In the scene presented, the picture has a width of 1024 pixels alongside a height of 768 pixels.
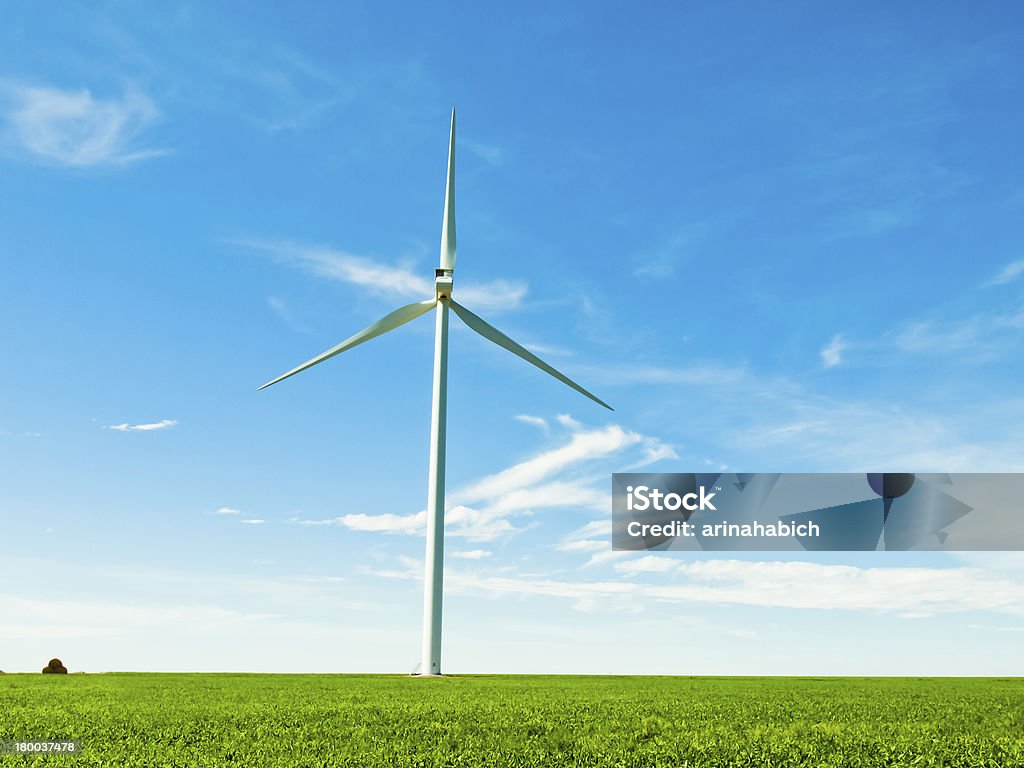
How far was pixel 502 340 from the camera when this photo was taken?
58.7 meters

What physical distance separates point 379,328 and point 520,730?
43.1 meters

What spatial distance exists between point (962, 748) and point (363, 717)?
37.4ft

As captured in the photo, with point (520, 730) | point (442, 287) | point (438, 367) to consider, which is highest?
point (442, 287)

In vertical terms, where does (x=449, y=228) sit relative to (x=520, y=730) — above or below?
above

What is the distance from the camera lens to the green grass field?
13.6 meters

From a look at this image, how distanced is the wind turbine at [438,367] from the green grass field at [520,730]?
84.8ft

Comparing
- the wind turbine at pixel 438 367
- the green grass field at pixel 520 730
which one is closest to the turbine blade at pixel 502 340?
the wind turbine at pixel 438 367

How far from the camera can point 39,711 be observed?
65.6 ft

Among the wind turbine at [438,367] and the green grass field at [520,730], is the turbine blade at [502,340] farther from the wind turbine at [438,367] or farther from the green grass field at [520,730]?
the green grass field at [520,730]

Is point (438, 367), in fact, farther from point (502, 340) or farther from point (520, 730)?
point (520, 730)

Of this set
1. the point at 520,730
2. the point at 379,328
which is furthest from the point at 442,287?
the point at 520,730

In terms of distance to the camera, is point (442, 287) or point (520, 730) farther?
point (442, 287)

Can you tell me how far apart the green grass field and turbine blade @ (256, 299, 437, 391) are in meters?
33.6

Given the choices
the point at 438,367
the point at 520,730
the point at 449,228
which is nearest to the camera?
the point at 520,730
